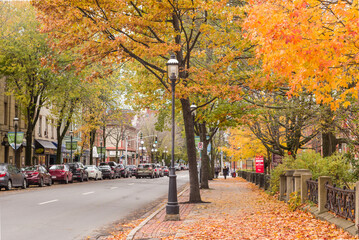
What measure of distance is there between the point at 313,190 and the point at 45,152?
44.0m

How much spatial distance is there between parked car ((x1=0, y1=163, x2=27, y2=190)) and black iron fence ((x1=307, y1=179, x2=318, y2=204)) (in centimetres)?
1844

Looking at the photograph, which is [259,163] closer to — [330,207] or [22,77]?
[22,77]

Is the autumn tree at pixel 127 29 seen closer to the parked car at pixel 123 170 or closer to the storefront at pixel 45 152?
the storefront at pixel 45 152

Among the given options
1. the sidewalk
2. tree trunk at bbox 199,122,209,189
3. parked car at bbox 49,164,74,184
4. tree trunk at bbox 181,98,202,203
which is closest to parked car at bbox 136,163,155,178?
parked car at bbox 49,164,74,184

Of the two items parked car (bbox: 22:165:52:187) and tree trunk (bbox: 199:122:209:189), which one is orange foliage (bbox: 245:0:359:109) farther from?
parked car (bbox: 22:165:52:187)

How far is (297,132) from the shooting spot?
2494 cm

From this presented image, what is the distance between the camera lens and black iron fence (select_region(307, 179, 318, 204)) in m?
12.7

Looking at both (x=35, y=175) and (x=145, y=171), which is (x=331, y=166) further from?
(x=145, y=171)

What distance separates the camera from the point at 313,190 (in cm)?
1307

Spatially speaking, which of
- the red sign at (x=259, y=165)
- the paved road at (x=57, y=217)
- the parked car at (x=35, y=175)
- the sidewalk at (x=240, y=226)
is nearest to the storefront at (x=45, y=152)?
the parked car at (x=35, y=175)

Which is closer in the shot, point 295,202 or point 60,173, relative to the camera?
point 295,202

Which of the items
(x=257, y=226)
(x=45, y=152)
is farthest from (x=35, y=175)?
(x=257, y=226)

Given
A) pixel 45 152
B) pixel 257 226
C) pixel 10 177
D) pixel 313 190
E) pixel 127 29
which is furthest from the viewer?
pixel 45 152

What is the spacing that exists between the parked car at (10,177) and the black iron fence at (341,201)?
20.0 m
